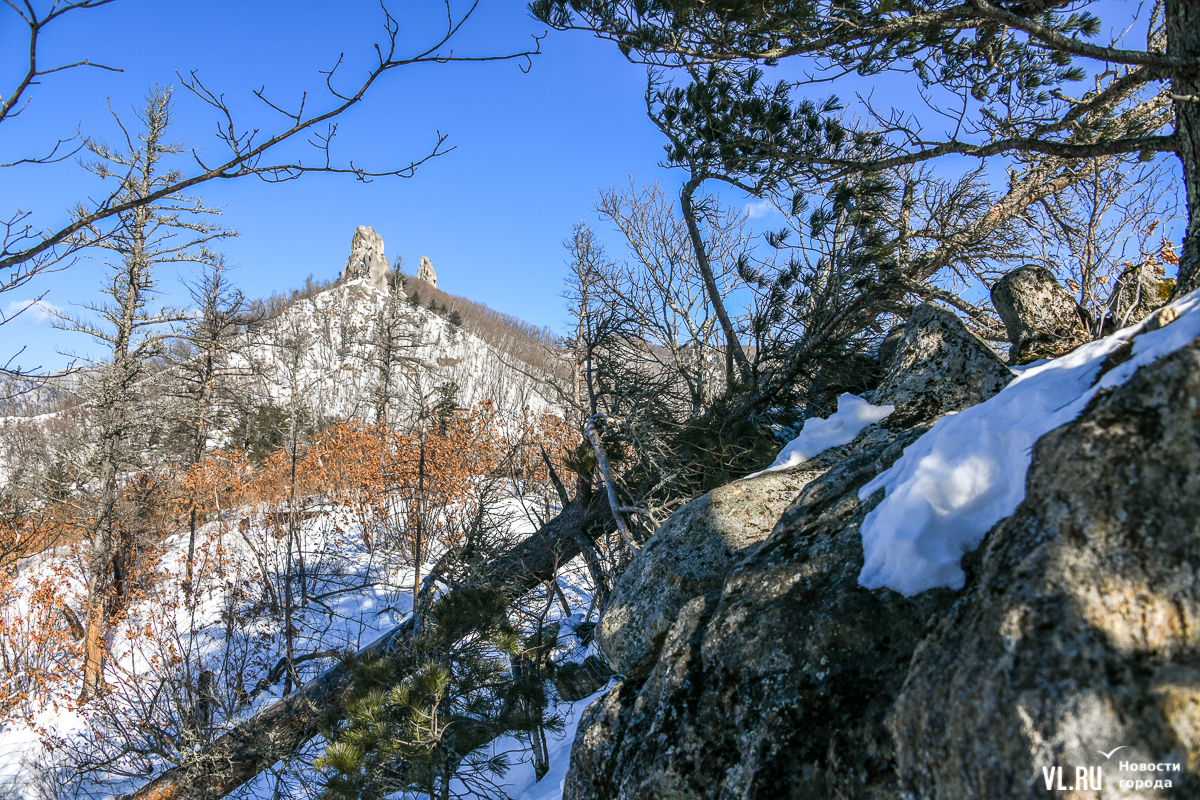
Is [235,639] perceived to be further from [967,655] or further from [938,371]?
[967,655]

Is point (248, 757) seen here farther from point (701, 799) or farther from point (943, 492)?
point (943, 492)

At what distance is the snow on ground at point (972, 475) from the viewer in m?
1.50

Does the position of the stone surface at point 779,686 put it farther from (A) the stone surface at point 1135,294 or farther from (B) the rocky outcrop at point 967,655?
(A) the stone surface at point 1135,294

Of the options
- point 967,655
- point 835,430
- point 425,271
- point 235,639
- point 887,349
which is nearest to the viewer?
point 967,655

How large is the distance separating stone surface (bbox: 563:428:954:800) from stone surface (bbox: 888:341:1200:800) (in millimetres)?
250

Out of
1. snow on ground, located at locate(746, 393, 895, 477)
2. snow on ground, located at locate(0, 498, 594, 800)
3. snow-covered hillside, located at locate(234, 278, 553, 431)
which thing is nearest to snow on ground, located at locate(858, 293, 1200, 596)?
snow on ground, located at locate(746, 393, 895, 477)

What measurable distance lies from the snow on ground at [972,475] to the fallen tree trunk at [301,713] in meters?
4.57

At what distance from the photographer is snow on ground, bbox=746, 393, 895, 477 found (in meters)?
3.13

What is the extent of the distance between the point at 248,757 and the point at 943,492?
7162 mm

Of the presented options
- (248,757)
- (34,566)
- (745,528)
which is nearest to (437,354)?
(34,566)

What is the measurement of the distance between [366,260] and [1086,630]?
73573 millimetres

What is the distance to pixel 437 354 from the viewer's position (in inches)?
1893

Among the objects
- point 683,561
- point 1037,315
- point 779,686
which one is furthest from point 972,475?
point 1037,315

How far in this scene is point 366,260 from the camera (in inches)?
2618
